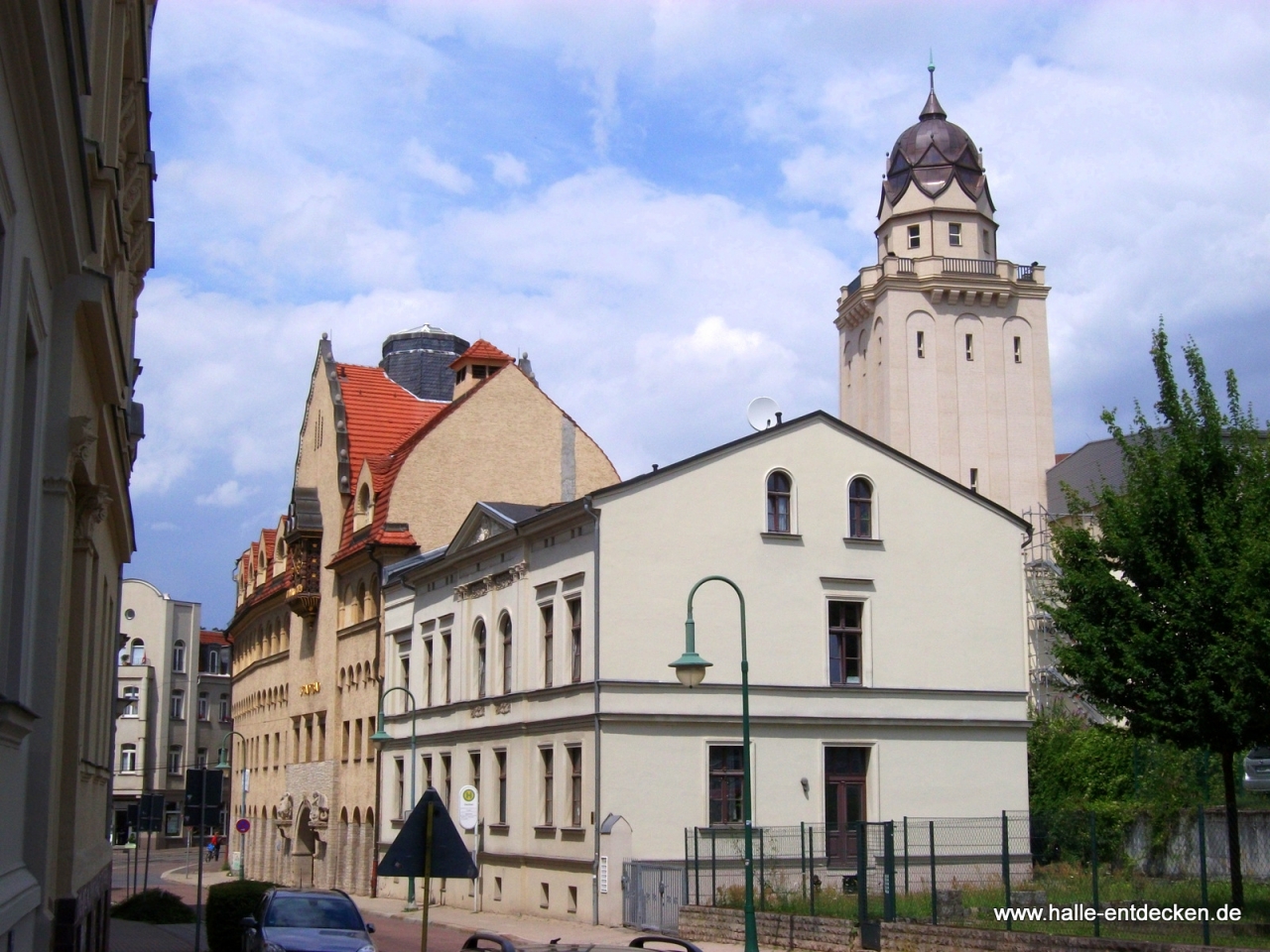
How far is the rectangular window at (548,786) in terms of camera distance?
37.0 metres

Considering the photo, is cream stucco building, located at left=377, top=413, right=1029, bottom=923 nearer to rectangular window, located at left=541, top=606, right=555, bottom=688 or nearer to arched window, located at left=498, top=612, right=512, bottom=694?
rectangular window, located at left=541, top=606, right=555, bottom=688

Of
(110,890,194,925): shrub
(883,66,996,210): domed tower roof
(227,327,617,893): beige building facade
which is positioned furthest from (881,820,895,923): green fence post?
(883,66,996,210): domed tower roof

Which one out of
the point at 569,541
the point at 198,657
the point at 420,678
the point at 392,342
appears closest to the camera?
the point at 569,541

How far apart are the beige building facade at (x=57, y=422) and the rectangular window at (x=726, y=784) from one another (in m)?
16.2

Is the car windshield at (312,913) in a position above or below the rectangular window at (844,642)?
below

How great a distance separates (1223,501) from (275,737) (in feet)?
165

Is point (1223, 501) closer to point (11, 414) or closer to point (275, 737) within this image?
point (11, 414)

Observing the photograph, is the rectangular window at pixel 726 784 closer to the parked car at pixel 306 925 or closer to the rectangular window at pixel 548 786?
the rectangular window at pixel 548 786

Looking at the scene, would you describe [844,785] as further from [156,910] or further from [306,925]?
[306,925]

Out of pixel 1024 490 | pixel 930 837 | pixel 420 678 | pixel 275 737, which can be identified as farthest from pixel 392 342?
pixel 930 837

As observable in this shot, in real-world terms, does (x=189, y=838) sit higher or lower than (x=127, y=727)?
lower

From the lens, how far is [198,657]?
362 feet

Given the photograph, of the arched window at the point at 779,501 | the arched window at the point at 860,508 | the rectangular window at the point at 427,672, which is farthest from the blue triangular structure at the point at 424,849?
the rectangular window at the point at 427,672

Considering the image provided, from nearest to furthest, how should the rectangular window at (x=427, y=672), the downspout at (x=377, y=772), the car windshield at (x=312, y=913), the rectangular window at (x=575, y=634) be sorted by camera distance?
the car windshield at (x=312, y=913) < the rectangular window at (x=575, y=634) < the rectangular window at (x=427, y=672) < the downspout at (x=377, y=772)
